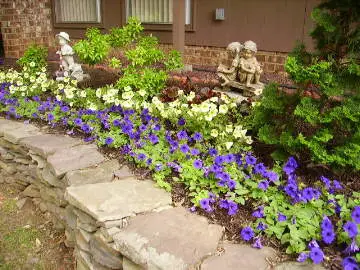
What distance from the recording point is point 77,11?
928 cm

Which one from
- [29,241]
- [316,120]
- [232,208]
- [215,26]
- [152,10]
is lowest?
[29,241]

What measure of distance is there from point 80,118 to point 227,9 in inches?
158

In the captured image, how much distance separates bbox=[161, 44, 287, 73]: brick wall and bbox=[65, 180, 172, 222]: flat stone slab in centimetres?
417

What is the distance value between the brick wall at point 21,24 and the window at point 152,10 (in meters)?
2.42

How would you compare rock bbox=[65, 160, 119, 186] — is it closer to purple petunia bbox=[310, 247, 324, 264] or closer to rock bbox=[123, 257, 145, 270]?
rock bbox=[123, 257, 145, 270]

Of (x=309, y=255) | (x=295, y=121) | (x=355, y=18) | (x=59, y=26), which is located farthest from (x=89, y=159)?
(x=59, y=26)

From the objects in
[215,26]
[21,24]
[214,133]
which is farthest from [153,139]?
[21,24]

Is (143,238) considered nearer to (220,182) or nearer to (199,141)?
(220,182)

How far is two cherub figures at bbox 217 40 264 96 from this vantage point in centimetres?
382

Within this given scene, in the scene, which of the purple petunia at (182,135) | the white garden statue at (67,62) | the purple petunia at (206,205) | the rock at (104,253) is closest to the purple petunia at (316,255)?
the purple petunia at (206,205)

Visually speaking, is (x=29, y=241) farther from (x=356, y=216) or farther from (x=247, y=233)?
(x=356, y=216)

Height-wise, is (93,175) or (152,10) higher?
(152,10)

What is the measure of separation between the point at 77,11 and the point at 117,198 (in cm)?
802

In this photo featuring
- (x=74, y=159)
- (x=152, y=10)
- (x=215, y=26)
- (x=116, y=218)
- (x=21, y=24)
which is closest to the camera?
(x=116, y=218)
